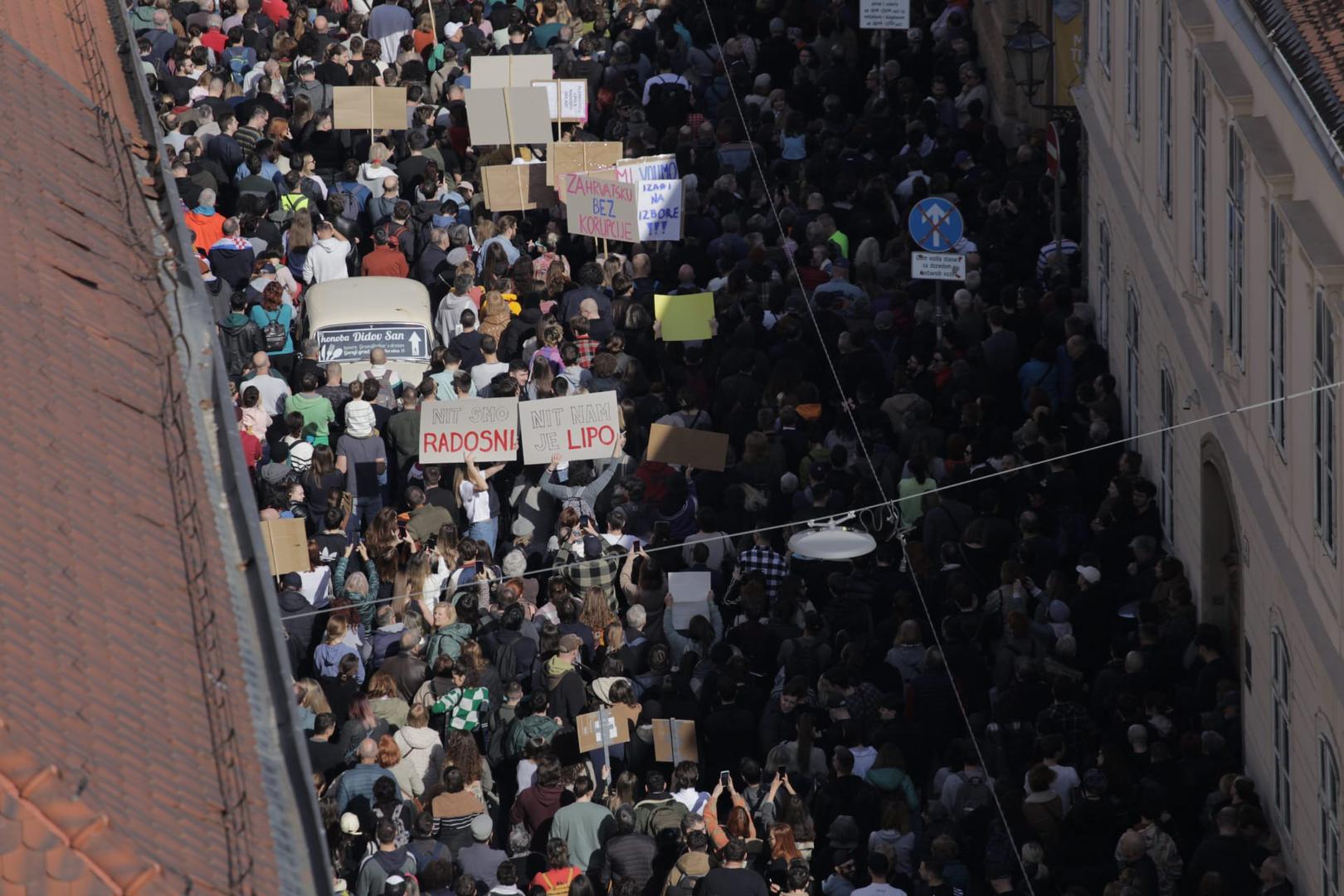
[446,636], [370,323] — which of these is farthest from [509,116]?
[446,636]

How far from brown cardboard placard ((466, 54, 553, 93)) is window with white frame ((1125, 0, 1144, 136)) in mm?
7559

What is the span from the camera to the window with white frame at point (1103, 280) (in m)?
24.9

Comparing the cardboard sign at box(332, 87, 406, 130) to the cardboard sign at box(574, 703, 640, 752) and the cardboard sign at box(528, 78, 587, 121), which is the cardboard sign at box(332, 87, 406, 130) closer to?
the cardboard sign at box(528, 78, 587, 121)

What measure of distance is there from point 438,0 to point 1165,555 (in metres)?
15.3

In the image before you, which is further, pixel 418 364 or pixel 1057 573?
pixel 418 364

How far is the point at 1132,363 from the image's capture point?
23.5 meters

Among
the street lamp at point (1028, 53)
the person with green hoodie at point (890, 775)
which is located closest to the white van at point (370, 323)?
the street lamp at point (1028, 53)

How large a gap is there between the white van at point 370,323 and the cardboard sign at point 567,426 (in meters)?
2.12

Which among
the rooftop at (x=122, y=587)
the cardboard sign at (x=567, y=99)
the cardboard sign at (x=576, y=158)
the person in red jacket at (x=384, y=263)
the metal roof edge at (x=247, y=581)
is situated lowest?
the person in red jacket at (x=384, y=263)

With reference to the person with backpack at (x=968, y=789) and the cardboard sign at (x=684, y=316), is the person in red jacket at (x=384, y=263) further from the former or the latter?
the person with backpack at (x=968, y=789)

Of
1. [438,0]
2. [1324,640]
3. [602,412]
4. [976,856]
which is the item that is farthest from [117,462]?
[438,0]

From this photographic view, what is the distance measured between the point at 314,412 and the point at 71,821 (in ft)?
44.7

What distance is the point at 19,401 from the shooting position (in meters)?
12.0

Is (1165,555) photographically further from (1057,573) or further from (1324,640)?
(1324,640)
